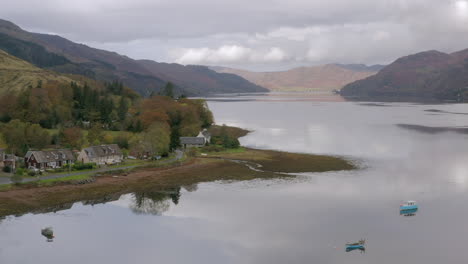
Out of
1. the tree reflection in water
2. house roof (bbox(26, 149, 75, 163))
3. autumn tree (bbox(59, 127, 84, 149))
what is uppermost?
autumn tree (bbox(59, 127, 84, 149))

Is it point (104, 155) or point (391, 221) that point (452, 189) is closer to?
point (391, 221)

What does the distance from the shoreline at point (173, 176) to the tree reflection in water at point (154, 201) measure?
2366 millimetres

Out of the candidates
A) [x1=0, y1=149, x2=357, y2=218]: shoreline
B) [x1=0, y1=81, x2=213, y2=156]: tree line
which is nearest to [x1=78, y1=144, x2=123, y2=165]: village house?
[x1=0, y1=81, x2=213, y2=156]: tree line

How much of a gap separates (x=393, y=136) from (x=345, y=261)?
104 meters

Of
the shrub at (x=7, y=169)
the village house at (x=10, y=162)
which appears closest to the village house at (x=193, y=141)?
the village house at (x=10, y=162)

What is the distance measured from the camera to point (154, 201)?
6278 cm

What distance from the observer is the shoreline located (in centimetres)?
6003

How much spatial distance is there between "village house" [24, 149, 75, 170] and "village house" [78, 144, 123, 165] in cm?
267

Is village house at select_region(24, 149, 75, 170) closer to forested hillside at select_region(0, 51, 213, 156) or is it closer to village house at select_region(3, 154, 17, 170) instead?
village house at select_region(3, 154, 17, 170)

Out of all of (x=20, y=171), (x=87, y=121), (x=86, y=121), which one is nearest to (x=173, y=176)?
(x=20, y=171)

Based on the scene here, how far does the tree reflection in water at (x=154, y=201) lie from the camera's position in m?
58.4

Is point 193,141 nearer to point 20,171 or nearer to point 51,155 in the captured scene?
point 51,155

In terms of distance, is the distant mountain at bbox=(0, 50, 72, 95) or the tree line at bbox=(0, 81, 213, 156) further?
the distant mountain at bbox=(0, 50, 72, 95)

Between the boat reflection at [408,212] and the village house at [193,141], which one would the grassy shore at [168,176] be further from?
the boat reflection at [408,212]
